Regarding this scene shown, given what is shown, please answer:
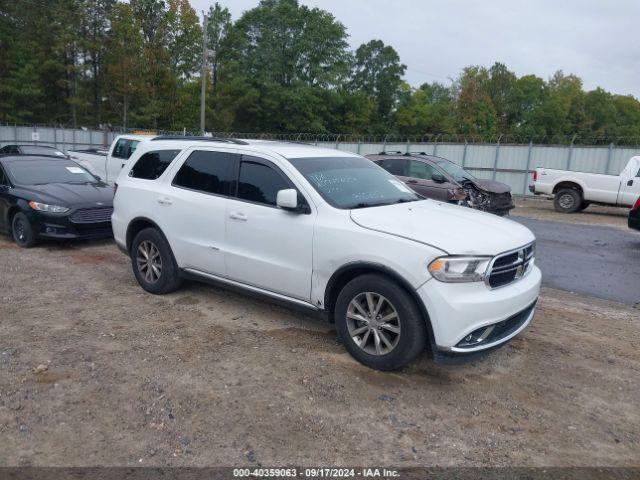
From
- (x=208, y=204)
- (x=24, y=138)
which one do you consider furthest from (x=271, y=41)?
(x=208, y=204)

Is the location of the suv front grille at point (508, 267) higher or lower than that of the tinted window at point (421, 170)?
lower

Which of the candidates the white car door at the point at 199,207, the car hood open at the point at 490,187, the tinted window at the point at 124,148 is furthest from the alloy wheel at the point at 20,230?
the car hood open at the point at 490,187

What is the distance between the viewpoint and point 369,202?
4.74 meters

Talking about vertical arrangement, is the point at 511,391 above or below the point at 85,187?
below

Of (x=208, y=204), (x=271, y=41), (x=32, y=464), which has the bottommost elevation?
(x=32, y=464)

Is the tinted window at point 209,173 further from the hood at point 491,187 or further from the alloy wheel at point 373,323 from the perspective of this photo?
the hood at point 491,187

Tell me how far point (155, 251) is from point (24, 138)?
34.2m

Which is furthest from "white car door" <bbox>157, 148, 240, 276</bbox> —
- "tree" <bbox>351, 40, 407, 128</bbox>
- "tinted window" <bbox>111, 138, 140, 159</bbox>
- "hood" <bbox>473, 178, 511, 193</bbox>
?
"tree" <bbox>351, 40, 407, 128</bbox>

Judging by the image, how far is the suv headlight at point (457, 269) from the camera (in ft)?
12.4

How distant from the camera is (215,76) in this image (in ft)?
196

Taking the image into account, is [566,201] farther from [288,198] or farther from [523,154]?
[288,198]

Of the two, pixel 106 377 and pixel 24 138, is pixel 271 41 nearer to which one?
pixel 24 138

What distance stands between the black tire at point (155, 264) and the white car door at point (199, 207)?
0.14 meters

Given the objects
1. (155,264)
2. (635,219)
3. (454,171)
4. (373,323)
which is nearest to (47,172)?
(155,264)
